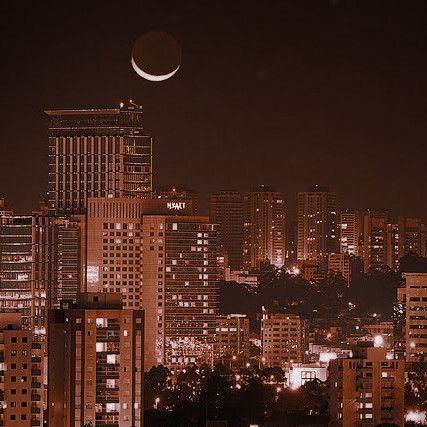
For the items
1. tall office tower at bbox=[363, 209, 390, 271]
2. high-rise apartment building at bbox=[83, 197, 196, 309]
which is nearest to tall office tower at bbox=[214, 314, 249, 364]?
high-rise apartment building at bbox=[83, 197, 196, 309]

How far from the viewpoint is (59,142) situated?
27.3 metres

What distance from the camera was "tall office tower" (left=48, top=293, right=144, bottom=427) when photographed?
50.8 feet

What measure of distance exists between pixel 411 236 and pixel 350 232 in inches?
52.7

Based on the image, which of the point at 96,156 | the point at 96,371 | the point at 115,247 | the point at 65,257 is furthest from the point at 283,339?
the point at 96,371

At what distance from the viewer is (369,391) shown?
16391 mm

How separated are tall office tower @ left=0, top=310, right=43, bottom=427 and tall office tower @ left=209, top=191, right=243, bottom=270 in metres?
20.6

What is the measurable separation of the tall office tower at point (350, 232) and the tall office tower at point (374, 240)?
0.13m

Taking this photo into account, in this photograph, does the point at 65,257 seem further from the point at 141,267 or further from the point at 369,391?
the point at 369,391

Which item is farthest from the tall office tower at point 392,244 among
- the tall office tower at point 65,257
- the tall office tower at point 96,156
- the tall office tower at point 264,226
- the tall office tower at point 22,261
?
the tall office tower at point 22,261

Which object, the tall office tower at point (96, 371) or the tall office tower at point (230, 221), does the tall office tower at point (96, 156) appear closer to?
the tall office tower at point (230, 221)

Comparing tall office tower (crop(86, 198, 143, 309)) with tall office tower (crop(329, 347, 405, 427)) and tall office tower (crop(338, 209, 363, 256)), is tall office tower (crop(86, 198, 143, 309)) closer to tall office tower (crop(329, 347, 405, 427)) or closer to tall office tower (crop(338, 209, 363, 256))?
tall office tower (crop(329, 347, 405, 427))

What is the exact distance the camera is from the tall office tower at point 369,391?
16344 mm

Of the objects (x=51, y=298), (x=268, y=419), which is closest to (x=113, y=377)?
(x=268, y=419)

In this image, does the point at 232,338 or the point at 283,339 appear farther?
the point at 232,338
